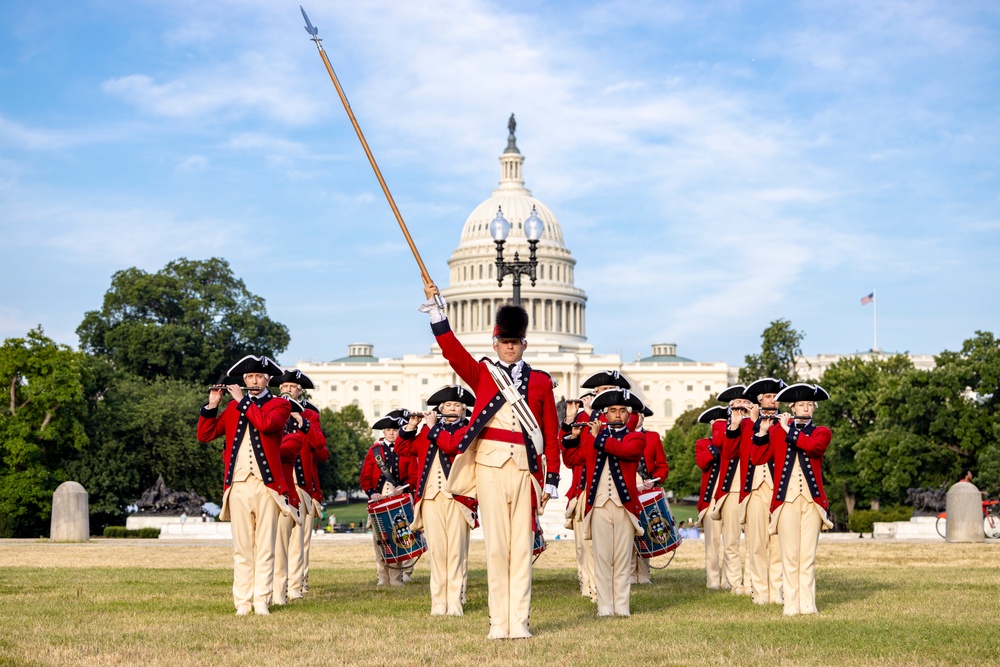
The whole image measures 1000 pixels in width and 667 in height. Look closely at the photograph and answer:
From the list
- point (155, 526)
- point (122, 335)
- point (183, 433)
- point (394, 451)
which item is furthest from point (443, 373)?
point (394, 451)

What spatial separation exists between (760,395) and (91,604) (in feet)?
24.7

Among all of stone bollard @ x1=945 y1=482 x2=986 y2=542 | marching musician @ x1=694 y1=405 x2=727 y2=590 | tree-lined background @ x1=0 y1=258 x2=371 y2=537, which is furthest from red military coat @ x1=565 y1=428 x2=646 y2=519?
tree-lined background @ x1=0 y1=258 x2=371 y2=537

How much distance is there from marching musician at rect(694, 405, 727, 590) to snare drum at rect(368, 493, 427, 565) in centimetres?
357

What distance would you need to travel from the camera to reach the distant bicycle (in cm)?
3744

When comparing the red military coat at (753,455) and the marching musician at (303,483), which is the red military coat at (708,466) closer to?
the red military coat at (753,455)

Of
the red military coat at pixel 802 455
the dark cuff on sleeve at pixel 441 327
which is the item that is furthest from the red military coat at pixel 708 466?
the dark cuff on sleeve at pixel 441 327

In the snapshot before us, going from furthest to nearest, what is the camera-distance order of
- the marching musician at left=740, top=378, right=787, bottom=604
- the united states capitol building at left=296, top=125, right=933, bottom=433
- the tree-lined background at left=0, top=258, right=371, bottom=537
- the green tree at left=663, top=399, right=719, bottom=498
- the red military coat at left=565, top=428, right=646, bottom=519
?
the united states capitol building at left=296, top=125, right=933, bottom=433
the green tree at left=663, top=399, right=719, bottom=498
the tree-lined background at left=0, top=258, right=371, bottom=537
the marching musician at left=740, top=378, right=787, bottom=604
the red military coat at left=565, top=428, right=646, bottom=519

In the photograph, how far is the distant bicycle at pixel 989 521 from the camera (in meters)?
37.4

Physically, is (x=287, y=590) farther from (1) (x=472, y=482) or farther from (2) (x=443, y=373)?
(2) (x=443, y=373)

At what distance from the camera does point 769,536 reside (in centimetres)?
1565

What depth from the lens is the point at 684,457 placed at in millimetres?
97500

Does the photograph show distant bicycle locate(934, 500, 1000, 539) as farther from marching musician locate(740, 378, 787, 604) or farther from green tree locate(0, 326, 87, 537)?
green tree locate(0, 326, 87, 537)

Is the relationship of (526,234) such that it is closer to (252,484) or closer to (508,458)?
(252,484)

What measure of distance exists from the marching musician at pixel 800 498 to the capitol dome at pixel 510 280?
130 m
